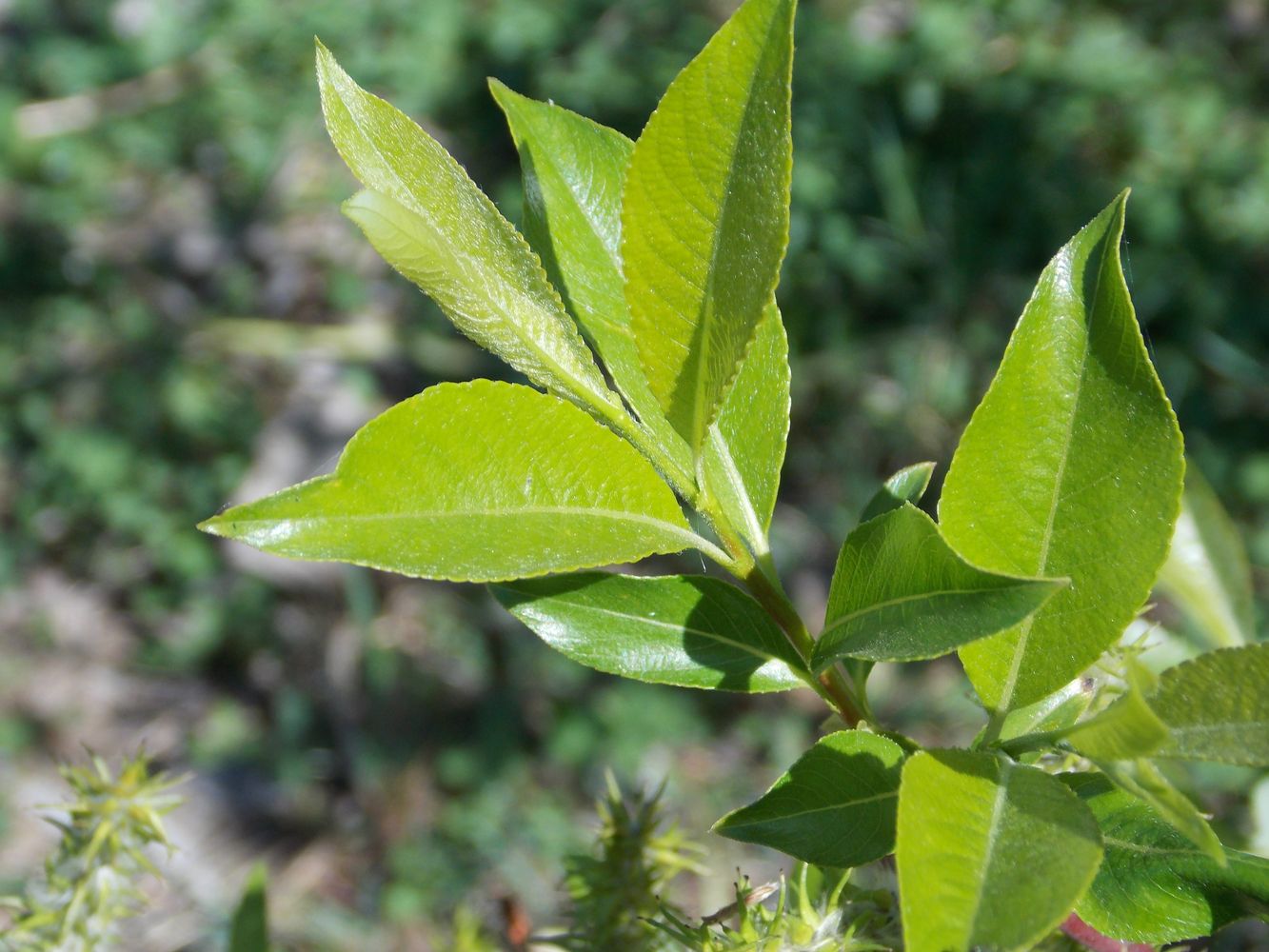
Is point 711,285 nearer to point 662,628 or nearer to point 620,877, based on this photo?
point 662,628

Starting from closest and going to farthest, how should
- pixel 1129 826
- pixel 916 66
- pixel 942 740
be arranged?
pixel 1129 826 < pixel 942 740 < pixel 916 66

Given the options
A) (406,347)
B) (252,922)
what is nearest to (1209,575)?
(252,922)

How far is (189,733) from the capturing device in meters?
2.80

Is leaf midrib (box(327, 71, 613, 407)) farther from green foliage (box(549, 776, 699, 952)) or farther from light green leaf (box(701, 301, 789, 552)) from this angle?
green foliage (box(549, 776, 699, 952))

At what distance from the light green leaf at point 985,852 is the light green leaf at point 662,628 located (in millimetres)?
127

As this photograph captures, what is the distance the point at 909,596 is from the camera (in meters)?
0.54

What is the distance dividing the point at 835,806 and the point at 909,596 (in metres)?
0.13

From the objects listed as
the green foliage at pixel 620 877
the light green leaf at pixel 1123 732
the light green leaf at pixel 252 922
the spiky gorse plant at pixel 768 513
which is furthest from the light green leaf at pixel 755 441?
the light green leaf at pixel 252 922

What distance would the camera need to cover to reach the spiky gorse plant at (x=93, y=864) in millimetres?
1043

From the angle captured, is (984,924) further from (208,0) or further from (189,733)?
(208,0)

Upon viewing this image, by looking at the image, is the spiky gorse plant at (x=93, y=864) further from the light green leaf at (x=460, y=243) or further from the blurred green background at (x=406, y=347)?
the blurred green background at (x=406, y=347)

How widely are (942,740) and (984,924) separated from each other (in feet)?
6.81

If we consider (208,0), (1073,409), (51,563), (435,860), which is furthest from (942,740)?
(208,0)

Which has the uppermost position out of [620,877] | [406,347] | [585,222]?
[585,222]
